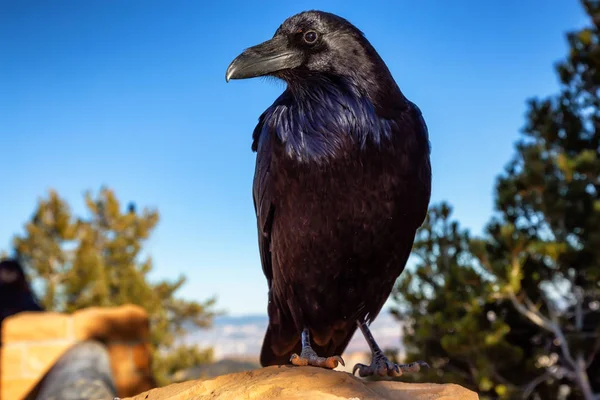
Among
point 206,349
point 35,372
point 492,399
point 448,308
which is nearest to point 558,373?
point 492,399

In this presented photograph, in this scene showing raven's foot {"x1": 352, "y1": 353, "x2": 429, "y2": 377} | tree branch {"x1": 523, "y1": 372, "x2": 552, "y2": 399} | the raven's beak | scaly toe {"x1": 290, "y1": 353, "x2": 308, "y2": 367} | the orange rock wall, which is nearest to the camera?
the raven's beak

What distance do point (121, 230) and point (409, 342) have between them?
11.7 meters

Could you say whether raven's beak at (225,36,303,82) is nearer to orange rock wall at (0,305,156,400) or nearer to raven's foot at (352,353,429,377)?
raven's foot at (352,353,429,377)

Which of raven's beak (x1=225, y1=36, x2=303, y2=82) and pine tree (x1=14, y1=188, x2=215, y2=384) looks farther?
pine tree (x1=14, y1=188, x2=215, y2=384)

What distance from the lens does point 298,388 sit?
1.93 meters

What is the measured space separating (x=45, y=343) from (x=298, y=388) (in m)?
3.97

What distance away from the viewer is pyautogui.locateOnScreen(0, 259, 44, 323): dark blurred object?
640 cm

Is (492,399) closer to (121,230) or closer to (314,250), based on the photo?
(314,250)

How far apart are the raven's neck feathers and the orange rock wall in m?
3.67

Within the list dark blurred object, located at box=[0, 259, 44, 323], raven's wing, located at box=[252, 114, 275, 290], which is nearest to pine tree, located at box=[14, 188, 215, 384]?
dark blurred object, located at box=[0, 259, 44, 323]

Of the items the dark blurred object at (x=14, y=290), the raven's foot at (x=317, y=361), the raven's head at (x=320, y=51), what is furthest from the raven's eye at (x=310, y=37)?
the dark blurred object at (x=14, y=290)

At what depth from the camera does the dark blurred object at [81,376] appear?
13.5ft

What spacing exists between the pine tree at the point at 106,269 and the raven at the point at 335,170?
40.8ft

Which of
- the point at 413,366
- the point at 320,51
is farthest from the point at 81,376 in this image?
the point at 320,51
